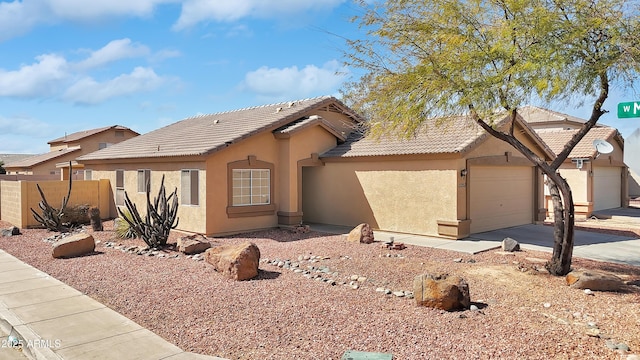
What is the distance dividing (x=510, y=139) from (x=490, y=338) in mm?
5499

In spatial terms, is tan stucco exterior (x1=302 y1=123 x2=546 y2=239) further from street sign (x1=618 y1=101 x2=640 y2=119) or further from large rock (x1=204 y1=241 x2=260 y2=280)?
large rock (x1=204 y1=241 x2=260 y2=280)

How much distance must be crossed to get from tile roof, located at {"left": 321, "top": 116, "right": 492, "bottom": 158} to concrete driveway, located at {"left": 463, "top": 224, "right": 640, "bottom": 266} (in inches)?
120

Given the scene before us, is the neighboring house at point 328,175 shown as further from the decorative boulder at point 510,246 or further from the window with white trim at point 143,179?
the decorative boulder at point 510,246

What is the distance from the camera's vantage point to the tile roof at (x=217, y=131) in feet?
Result: 51.4

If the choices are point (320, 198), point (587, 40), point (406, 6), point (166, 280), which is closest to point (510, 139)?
point (587, 40)

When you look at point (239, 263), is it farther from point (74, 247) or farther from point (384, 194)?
point (384, 194)

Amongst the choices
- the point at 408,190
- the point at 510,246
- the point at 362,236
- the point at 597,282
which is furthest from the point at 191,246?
the point at 597,282

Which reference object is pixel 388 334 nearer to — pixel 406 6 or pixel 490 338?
pixel 490 338

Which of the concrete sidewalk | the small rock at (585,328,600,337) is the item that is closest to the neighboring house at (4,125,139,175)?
the concrete sidewalk

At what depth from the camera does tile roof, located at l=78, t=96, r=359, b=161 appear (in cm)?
1566

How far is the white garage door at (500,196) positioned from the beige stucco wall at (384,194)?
124 cm

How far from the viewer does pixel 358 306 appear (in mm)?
7359

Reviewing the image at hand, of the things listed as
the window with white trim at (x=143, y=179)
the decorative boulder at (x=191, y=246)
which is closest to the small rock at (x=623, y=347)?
the decorative boulder at (x=191, y=246)

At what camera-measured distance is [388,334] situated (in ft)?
20.2
